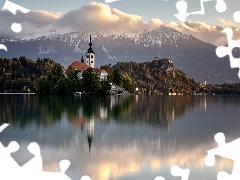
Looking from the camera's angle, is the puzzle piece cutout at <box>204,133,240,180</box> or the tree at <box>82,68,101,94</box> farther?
the tree at <box>82,68,101,94</box>

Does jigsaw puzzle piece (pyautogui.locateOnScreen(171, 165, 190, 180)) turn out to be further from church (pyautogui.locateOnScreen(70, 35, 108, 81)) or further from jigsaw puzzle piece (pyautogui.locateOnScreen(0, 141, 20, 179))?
church (pyautogui.locateOnScreen(70, 35, 108, 81))

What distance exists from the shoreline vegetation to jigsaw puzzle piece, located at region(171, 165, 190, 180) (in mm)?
70591

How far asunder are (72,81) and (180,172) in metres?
73.7

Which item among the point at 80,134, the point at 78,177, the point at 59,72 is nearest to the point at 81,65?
the point at 59,72

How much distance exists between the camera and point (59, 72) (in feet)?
289

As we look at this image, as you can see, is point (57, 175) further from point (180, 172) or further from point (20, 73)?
point (20, 73)

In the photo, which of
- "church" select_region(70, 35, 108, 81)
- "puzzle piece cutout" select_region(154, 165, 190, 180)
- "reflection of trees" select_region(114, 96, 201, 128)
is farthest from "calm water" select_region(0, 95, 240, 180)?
"church" select_region(70, 35, 108, 81)

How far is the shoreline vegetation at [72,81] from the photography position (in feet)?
268

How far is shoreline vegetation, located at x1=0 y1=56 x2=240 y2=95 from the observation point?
3214 inches

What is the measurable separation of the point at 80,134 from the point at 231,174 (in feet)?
25.5

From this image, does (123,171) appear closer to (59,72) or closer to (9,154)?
(9,154)

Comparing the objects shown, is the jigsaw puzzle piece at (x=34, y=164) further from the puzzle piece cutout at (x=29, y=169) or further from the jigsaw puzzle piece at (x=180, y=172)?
the jigsaw puzzle piece at (x=180, y=172)

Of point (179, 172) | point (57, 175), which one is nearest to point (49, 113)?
point (57, 175)

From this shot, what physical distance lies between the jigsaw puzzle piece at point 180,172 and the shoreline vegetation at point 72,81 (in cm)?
7059
